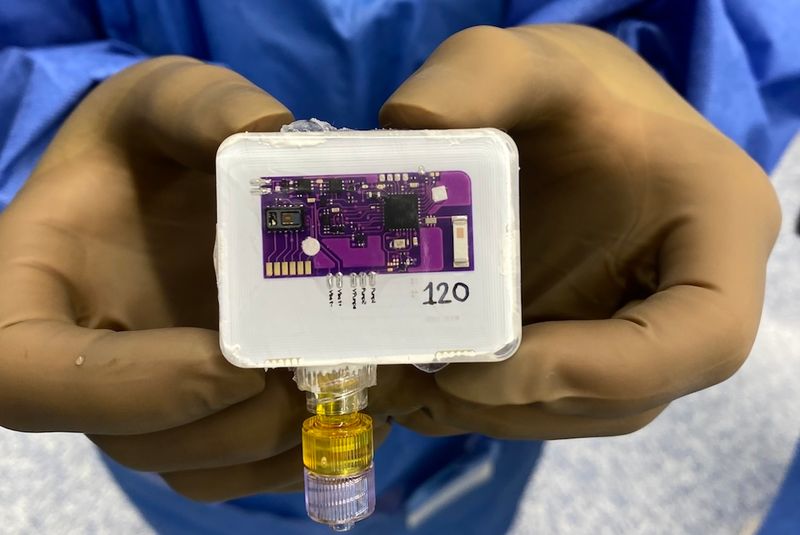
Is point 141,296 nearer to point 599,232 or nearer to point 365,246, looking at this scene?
point 365,246

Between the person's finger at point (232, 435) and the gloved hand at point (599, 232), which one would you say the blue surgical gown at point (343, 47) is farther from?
the person's finger at point (232, 435)

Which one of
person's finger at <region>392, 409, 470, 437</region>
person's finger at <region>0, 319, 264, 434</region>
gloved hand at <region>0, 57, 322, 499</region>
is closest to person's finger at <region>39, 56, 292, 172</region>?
gloved hand at <region>0, 57, 322, 499</region>

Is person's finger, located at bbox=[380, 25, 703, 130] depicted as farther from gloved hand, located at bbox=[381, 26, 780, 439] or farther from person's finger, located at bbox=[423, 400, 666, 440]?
person's finger, located at bbox=[423, 400, 666, 440]

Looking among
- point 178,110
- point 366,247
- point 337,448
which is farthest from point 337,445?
point 178,110

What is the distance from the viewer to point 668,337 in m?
0.37

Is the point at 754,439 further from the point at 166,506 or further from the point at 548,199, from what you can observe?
the point at 166,506

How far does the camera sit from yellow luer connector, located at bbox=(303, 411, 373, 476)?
1.14 ft

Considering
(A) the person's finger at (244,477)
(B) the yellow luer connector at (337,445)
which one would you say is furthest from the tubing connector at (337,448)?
(A) the person's finger at (244,477)

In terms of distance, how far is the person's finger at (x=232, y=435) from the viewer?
0.40 metres

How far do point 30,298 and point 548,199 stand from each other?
13.0 inches

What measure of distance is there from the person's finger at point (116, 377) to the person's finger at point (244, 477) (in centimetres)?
10

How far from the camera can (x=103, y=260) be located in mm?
433

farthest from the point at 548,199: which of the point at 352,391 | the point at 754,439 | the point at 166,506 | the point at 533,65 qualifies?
the point at 754,439

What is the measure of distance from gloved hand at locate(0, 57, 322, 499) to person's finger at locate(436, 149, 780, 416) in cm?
13
